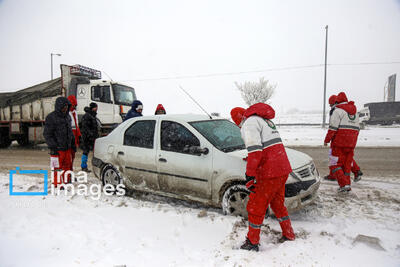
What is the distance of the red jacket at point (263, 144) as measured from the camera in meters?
2.48

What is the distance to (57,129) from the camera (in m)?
4.59

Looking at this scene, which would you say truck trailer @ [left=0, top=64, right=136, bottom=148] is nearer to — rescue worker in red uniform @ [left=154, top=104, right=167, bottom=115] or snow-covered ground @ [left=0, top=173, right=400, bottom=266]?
rescue worker in red uniform @ [left=154, top=104, right=167, bottom=115]

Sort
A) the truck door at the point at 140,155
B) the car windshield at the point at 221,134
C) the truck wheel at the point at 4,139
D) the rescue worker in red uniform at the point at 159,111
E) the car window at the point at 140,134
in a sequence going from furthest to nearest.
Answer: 1. the truck wheel at the point at 4,139
2. the rescue worker in red uniform at the point at 159,111
3. the car window at the point at 140,134
4. the truck door at the point at 140,155
5. the car windshield at the point at 221,134

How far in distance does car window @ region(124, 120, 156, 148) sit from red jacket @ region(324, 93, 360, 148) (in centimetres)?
327

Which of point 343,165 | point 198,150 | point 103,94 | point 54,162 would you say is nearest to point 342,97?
point 343,165

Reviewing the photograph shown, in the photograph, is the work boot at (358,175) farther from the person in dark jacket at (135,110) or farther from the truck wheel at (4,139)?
the truck wheel at (4,139)

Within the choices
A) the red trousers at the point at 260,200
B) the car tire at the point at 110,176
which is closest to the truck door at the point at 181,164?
the red trousers at the point at 260,200

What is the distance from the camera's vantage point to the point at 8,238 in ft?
9.53

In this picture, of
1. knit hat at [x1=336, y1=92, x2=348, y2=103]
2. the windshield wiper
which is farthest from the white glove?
knit hat at [x1=336, y1=92, x2=348, y2=103]

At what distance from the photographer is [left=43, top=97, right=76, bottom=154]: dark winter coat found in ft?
14.8

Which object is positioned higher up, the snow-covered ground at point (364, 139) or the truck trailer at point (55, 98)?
the truck trailer at point (55, 98)

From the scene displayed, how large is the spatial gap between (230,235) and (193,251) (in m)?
0.52

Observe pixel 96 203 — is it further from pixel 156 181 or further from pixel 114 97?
pixel 114 97

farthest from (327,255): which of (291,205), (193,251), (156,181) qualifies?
(156,181)
